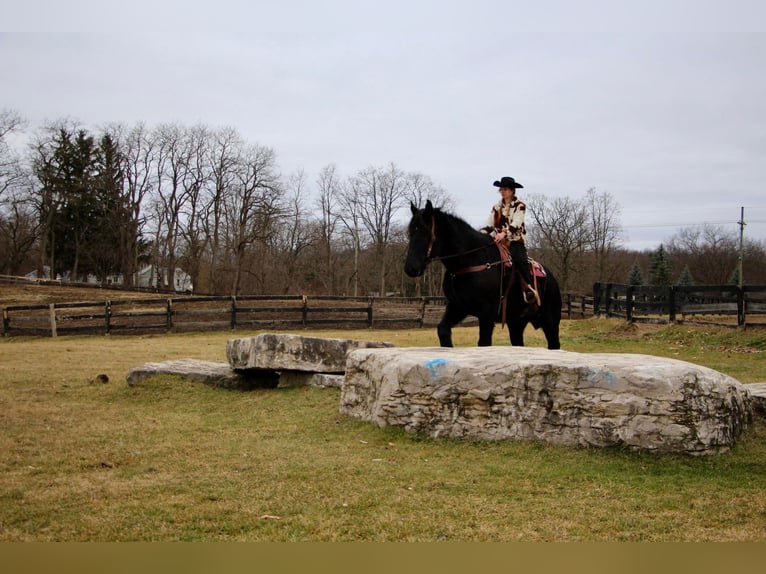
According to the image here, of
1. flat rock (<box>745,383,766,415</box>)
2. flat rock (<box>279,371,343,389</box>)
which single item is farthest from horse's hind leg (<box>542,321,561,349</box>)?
flat rock (<box>745,383,766,415</box>)

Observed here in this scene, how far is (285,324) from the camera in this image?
2664 centimetres

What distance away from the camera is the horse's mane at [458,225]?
9219 millimetres

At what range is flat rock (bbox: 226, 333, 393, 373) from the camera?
978 cm

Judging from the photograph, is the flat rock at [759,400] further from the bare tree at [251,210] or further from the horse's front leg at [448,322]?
the bare tree at [251,210]

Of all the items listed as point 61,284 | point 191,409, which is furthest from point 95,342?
point 61,284

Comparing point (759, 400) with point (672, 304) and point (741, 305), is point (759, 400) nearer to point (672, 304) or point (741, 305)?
point (741, 305)

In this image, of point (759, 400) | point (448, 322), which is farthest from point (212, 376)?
point (759, 400)

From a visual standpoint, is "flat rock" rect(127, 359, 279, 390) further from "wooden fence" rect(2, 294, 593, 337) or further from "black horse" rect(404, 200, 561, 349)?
"wooden fence" rect(2, 294, 593, 337)

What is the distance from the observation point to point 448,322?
9039mm

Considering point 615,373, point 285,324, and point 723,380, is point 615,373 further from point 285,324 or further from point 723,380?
point 285,324

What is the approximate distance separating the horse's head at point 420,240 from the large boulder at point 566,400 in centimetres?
208

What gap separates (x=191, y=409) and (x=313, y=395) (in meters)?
1.66

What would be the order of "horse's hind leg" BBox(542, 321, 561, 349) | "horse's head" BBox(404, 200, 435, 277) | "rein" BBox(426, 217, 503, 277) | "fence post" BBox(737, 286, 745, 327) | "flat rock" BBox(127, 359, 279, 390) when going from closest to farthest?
1. "horse's head" BBox(404, 200, 435, 277)
2. "rein" BBox(426, 217, 503, 277)
3. "flat rock" BBox(127, 359, 279, 390)
4. "horse's hind leg" BBox(542, 321, 561, 349)
5. "fence post" BBox(737, 286, 745, 327)

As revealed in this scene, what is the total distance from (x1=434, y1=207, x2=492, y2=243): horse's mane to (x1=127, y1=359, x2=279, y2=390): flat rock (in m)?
3.77
